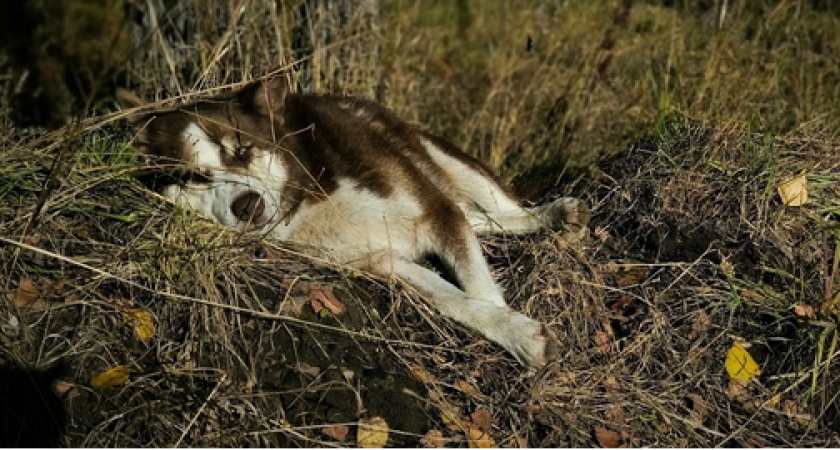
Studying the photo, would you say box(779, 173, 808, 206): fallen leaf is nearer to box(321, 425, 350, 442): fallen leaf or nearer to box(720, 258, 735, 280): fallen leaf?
box(720, 258, 735, 280): fallen leaf

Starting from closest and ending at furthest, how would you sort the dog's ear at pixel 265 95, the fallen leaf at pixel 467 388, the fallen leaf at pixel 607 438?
the fallen leaf at pixel 607 438
the fallen leaf at pixel 467 388
the dog's ear at pixel 265 95

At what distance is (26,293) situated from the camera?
3.20m

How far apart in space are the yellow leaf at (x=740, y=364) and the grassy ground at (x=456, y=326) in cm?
3

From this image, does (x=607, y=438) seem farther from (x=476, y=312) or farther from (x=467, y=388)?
(x=476, y=312)

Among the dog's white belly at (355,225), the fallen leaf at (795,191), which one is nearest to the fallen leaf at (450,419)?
the dog's white belly at (355,225)

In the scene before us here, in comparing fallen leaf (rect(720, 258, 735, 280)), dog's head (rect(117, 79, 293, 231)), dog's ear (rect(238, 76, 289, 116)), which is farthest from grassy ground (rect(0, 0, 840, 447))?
dog's ear (rect(238, 76, 289, 116))

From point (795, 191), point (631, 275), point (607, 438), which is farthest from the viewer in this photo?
point (795, 191)

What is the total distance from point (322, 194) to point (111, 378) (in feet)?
3.52

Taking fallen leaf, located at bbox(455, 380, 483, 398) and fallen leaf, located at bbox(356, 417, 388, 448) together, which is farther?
fallen leaf, located at bbox(455, 380, 483, 398)

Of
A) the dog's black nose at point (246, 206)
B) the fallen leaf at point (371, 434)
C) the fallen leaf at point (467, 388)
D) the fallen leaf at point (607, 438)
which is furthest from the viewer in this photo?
the dog's black nose at point (246, 206)

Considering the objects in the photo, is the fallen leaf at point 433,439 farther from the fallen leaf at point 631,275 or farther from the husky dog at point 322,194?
the fallen leaf at point 631,275

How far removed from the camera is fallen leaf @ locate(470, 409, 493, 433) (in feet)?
10.2

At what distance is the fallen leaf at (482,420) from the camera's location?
3.12 meters

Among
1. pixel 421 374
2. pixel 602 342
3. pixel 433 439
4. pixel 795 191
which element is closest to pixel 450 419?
pixel 433 439
